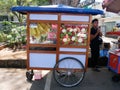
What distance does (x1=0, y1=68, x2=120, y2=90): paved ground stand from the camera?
21.0ft

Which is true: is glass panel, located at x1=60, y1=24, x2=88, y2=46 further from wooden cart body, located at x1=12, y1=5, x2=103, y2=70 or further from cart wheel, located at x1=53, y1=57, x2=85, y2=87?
cart wheel, located at x1=53, y1=57, x2=85, y2=87

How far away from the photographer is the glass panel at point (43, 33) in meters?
6.48

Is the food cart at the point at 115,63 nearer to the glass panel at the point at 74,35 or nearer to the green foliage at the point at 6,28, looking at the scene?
the glass panel at the point at 74,35

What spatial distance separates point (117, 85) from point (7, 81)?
9.84 feet

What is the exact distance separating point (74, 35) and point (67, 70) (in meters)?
0.93

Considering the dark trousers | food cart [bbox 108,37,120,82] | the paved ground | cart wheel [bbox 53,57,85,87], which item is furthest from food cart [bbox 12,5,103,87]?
the dark trousers

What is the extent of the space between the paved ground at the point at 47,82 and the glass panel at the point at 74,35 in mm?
1140

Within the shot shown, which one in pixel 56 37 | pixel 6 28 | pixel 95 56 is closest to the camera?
pixel 56 37

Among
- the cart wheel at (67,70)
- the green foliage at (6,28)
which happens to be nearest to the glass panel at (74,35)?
the cart wheel at (67,70)

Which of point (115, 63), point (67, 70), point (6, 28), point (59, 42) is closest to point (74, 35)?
point (59, 42)

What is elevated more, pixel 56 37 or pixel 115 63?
pixel 56 37

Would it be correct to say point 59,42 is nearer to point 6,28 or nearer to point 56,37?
point 56,37

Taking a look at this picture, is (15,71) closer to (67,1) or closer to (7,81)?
(7,81)

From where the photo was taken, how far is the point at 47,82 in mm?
6836
